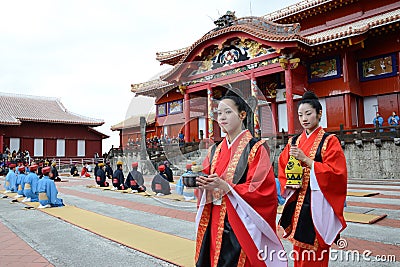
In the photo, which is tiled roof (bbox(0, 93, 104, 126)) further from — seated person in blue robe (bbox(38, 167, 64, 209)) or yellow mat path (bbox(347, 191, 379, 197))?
yellow mat path (bbox(347, 191, 379, 197))

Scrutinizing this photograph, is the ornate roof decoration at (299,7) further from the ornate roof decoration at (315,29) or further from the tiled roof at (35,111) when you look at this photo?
the tiled roof at (35,111)

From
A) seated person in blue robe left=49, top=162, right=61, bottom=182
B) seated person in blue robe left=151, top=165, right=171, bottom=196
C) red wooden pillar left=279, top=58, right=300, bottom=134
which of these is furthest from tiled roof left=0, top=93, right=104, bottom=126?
seated person in blue robe left=151, top=165, right=171, bottom=196

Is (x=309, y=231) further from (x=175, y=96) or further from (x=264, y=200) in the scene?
(x=175, y=96)

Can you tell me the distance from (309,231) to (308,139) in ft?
2.57

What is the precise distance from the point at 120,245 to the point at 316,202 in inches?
107

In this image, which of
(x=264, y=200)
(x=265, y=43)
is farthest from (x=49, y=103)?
(x=264, y=200)

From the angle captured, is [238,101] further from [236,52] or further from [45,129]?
[45,129]

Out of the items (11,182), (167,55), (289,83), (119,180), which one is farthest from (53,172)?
(167,55)

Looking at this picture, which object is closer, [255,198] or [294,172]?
[255,198]

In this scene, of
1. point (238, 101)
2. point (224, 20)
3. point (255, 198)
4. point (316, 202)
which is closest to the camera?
point (255, 198)

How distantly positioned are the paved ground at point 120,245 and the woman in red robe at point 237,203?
0.60 m

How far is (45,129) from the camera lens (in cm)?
2902

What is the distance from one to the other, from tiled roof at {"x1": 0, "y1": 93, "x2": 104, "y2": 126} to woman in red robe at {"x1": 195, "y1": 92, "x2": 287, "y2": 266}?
27611 mm

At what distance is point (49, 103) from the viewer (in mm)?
33000
